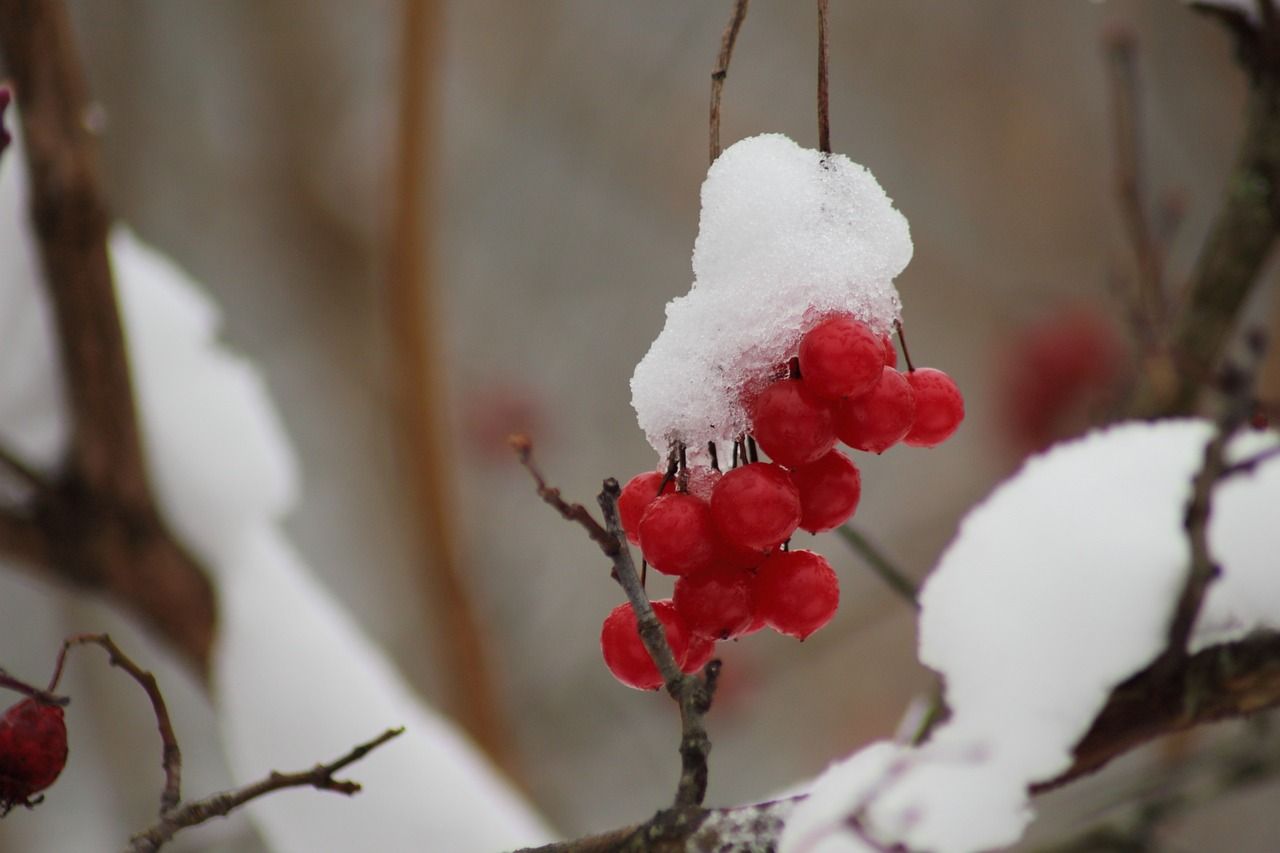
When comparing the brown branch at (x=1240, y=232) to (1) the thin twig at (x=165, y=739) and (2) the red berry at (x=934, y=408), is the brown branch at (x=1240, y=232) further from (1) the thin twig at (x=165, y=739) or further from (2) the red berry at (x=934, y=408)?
(1) the thin twig at (x=165, y=739)

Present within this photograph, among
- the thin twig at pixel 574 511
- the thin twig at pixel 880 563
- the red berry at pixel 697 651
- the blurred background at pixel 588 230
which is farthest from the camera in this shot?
the blurred background at pixel 588 230

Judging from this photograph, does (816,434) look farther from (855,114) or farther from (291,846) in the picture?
(855,114)

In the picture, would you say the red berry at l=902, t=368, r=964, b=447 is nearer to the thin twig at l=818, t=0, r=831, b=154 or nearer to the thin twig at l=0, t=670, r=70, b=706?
the thin twig at l=818, t=0, r=831, b=154

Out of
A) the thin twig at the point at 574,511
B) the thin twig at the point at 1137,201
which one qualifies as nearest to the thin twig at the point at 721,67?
the thin twig at the point at 574,511

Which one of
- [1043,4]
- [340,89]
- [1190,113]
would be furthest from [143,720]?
[1190,113]

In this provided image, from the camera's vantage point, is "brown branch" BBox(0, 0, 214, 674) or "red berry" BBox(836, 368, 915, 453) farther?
"brown branch" BBox(0, 0, 214, 674)

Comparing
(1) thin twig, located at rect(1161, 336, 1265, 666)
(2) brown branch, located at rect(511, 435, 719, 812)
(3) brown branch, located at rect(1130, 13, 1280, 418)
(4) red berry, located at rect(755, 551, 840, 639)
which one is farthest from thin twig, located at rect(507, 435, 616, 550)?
(3) brown branch, located at rect(1130, 13, 1280, 418)
